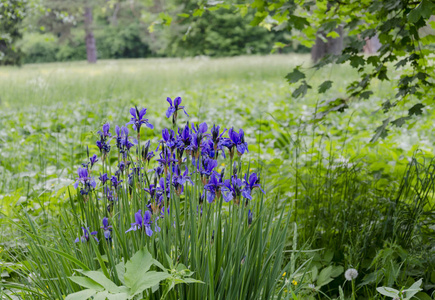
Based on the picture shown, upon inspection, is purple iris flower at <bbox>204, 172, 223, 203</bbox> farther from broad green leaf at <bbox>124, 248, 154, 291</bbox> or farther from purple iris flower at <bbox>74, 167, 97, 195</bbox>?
purple iris flower at <bbox>74, 167, 97, 195</bbox>

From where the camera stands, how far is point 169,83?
10.5 m

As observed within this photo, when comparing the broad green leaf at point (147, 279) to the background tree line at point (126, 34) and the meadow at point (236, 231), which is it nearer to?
the meadow at point (236, 231)

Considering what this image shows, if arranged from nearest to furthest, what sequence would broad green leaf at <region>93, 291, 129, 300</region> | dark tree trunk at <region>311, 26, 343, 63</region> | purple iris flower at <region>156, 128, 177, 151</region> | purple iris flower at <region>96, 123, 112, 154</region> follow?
broad green leaf at <region>93, 291, 129, 300</region>, purple iris flower at <region>156, 128, 177, 151</region>, purple iris flower at <region>96, 123, 112, 154</region>, dark tree trunk at <region>311, 26, 343, 63</region>

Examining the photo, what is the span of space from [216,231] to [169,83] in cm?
965

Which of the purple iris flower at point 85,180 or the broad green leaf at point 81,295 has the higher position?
the purple iris flower at point 85,180

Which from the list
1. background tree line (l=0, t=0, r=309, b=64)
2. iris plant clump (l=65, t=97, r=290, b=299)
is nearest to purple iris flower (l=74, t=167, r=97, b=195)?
iris plant clump (l=65, t=97, r=290, b=299)

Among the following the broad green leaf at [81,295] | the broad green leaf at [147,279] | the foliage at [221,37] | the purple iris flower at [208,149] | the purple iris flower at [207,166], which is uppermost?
the foliage at [221,37]

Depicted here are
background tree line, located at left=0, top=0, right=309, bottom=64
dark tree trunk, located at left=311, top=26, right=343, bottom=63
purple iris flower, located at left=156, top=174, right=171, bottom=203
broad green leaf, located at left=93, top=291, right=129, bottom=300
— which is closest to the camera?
broad green leaf, located at left=93, top=291, right=129, bottom=300

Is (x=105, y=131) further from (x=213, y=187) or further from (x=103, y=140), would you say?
(x=213, y=187)

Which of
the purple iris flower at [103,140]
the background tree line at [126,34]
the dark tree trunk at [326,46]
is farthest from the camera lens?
the background tree line at [126,34]

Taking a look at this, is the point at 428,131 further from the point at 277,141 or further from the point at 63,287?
the point at 63,287

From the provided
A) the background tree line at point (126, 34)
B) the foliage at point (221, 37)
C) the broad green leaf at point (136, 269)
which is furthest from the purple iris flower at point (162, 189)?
the foliage at point (221, 37)

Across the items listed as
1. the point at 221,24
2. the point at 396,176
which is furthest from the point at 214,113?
the point at 221,24

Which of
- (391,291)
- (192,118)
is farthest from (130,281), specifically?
(192,118)
